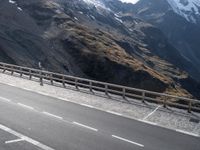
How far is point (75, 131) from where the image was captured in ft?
61.7

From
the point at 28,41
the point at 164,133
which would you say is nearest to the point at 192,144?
the point at 164,133

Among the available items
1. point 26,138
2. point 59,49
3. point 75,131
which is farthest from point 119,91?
point 59,49

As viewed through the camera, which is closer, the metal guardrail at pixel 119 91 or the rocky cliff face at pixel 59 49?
the metal guardrail at pixel 119 91

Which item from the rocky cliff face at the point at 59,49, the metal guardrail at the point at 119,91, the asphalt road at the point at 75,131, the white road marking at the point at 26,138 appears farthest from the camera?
the rocky cliff face at the point at 59,49

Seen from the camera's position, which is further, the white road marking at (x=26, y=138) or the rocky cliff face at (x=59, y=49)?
the rocky cliff face at (x=59, y=49)

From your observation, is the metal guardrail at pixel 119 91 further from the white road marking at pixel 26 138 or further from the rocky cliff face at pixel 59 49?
the rocky cliff face at pixel 59 49

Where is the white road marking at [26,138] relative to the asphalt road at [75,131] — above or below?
above

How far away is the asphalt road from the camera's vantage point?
16.7 meters

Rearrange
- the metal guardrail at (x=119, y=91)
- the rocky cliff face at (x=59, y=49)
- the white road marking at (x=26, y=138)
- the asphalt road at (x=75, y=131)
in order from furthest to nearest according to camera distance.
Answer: the rocky cliff face at (x=59, y=49), the metal guardrail at (x=119, y=91), the asphalt road at (x=75, y=131), the white road marking at (x=26, y=138)

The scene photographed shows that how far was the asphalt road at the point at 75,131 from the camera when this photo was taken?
16.7 metres

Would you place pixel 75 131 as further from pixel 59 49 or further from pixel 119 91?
pixel 59 49

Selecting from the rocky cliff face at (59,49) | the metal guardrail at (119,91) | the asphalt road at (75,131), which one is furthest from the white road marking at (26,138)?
the rocky cliff face at (59,49)

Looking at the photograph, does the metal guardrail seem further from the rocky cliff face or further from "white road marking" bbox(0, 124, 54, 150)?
the rocky cliff face

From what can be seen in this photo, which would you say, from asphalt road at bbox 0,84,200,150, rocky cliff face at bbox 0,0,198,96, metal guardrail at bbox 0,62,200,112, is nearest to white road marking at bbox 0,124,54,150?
asphalt road at bbox 0,84,200,150
